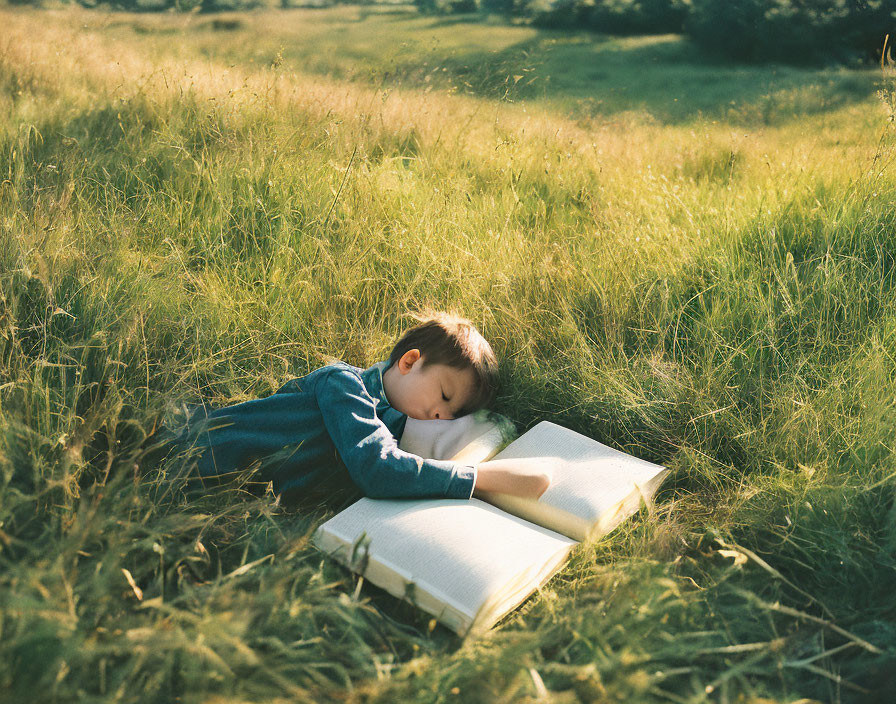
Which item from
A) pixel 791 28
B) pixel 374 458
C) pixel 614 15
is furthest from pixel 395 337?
pixel 614 15

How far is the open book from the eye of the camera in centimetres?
181

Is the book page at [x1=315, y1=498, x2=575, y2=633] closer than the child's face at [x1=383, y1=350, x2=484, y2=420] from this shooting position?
Yes

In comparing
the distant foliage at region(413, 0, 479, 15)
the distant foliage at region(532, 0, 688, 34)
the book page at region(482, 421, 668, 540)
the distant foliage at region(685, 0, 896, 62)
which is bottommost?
the book page at region(482, 421, 668, 540)

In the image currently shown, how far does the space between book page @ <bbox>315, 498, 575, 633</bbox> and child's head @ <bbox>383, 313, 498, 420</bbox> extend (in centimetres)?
44

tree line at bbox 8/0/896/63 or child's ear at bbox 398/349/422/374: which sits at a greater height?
tree line at bbox 8/0/896/63

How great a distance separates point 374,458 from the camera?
2.10m

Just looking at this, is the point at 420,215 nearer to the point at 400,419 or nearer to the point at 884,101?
the point at 400,419

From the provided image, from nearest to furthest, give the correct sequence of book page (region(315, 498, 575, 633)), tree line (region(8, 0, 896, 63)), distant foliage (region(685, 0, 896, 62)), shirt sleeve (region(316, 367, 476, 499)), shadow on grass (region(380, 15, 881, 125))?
book page (region(315, 498, 575, 633))
shirt sleeve (region(316, 367, 476, 499))
shadow on grass (region(380, 15, 881, 125))
tree line (region(8, 0, 896, 63))
distant foliage (region(685, 0, 896, 62))

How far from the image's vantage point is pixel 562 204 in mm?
4180

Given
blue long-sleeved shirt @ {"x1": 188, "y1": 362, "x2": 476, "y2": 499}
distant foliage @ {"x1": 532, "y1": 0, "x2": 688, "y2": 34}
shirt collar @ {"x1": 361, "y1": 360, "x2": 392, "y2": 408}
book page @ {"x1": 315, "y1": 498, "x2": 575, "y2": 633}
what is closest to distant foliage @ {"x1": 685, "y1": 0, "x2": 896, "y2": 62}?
distant foliage @ {"x1": 532, "y1": 0, "x2": 688, "y2": 34}

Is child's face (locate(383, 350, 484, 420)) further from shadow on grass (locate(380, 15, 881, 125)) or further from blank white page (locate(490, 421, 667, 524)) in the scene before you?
shadow on grass (locate(380, 15, 881, 125))

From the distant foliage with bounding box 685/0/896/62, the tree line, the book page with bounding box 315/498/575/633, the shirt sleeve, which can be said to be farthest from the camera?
the distant foliage with bounding box 685/0/896/62

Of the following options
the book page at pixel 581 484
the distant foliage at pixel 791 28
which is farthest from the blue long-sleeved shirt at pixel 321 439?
the distant foliage at pixel 791 28

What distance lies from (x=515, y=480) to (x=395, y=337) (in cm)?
110
